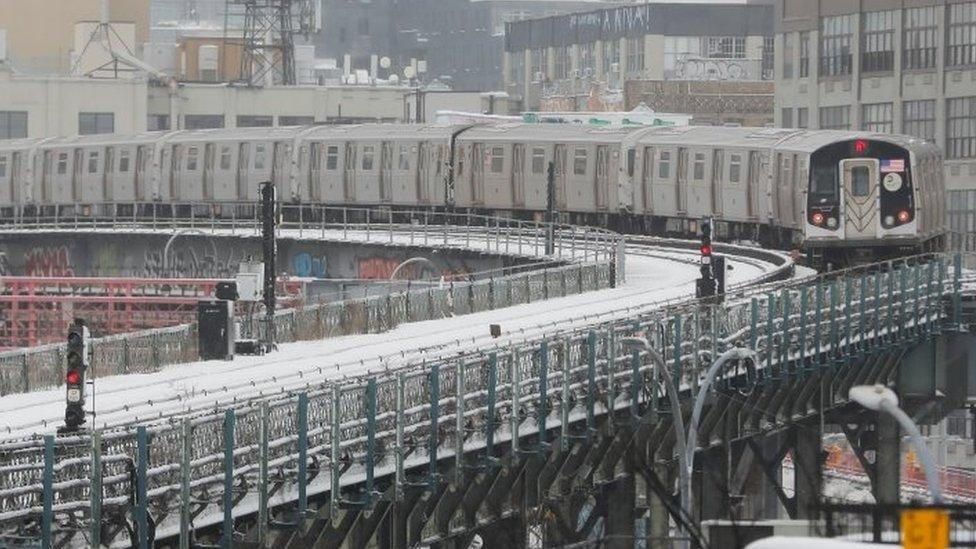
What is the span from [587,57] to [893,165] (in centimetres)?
11081

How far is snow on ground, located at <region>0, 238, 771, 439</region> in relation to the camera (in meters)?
36.1

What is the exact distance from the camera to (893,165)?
7231 centimetres

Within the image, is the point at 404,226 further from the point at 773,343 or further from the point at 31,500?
the point at 31,500

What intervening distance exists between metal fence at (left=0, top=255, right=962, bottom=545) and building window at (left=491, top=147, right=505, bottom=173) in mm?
41816

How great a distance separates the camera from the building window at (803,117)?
121 metres

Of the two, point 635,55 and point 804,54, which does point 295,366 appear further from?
point 635,55

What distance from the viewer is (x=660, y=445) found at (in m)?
47.3

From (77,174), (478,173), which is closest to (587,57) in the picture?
(77,174)

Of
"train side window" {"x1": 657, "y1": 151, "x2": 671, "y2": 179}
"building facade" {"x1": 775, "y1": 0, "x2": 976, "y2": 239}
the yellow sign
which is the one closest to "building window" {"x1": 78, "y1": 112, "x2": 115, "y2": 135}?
"building facade" {"x1": 775, "y1": 0, "x2": 976, "y2": 239}

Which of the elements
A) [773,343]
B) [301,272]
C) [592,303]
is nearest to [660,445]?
[773,343]

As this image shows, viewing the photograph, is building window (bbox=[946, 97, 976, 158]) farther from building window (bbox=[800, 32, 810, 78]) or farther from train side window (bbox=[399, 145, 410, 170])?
train side window (bbox=[399, 145, 410, 170])

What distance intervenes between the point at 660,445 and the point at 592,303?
15756 millimetres

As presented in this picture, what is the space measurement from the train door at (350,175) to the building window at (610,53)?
254 ft

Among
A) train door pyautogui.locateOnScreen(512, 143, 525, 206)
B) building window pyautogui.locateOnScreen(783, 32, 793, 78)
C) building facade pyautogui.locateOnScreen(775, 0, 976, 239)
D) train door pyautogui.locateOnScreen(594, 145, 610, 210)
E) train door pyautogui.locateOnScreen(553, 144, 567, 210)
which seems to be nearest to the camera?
train door pyautogui.locateOnScreen(594, 145, 610, 210)
